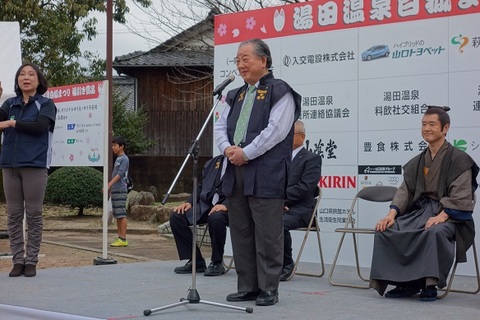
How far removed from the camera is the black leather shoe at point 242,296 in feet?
17.7

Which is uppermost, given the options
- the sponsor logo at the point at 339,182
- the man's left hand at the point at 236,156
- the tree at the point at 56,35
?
the tree at the point at 56,35

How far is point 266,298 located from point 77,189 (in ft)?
35.6

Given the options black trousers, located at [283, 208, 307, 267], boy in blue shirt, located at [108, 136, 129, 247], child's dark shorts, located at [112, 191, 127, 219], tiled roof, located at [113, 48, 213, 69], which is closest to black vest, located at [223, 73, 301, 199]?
black trousers, located at [283, 208, 307, 267]

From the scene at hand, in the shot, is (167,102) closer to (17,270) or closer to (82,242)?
(82,242)

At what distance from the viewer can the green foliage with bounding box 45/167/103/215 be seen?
51.2 feet

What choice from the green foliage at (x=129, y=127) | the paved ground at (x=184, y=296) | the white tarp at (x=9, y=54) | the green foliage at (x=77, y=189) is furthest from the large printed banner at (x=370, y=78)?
the green foliage at (x=129, y=127)

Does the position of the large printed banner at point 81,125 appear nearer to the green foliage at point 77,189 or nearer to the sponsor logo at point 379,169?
the sponsor logo at point 379,169

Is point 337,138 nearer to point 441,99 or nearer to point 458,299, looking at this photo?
point 441,99

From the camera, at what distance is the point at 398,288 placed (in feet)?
18.9

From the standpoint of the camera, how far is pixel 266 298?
5.24 meters

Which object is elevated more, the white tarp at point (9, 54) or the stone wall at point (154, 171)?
the white tarp at point (9, 54)

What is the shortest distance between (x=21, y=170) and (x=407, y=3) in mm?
3606

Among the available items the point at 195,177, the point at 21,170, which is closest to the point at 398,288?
the point at 195,177

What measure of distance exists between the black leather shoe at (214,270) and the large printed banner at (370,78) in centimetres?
126
